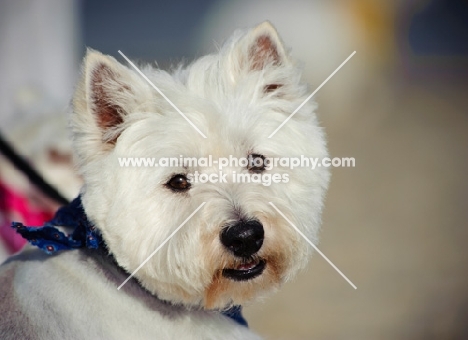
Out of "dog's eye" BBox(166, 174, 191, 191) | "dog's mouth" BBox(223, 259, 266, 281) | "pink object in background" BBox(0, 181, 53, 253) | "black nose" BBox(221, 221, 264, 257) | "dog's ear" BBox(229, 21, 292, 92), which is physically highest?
"dog's ear" BBox(229, 21, 292, 92)

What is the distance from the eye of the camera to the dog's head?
104 inches

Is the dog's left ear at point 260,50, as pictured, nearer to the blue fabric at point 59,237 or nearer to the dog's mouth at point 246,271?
the dog's mouth at point 246,271

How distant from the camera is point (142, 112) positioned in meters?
2.88

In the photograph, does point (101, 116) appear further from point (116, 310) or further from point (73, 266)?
point (116, 310)

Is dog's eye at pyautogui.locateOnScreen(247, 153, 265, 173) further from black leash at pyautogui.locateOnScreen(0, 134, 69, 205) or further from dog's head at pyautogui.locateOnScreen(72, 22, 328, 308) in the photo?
black leash at pyautogui.locateOnScreen(0, 134, 69, 205)

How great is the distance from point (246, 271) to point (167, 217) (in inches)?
15.8

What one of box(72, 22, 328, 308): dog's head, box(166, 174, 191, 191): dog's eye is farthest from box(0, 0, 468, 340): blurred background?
box(166, 174, 191, 191): dog's eye

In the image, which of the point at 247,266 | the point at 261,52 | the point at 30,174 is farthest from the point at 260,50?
the point at 30,174

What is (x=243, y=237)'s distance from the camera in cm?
258

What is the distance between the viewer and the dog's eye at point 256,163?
9.54 ft

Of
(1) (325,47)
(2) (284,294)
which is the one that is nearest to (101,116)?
(2) (284,294)

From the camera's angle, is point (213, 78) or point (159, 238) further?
point (213, 78)

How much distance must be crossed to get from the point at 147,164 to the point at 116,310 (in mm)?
615

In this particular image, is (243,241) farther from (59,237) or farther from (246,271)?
(59,237)
